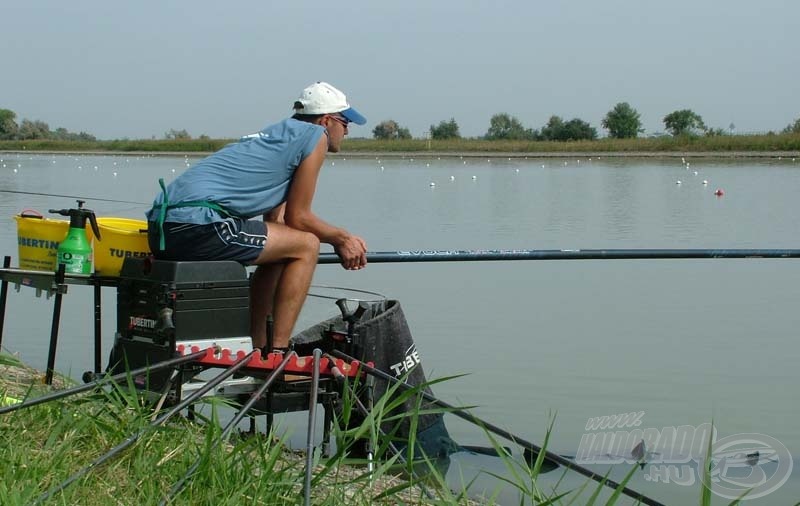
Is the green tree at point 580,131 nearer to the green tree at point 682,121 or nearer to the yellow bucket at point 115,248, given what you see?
the green tree at point 682,121

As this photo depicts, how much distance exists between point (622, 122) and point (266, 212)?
8017cm

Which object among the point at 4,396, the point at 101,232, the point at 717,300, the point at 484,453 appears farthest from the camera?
the point at 717,300

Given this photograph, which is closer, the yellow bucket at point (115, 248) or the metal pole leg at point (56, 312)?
the metal pole leg at point (56, 312)

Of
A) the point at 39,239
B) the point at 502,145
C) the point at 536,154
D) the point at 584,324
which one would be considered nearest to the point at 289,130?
the point at 39,239

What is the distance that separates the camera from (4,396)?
3998mm

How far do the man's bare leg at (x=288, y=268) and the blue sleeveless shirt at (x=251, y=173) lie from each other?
131mm

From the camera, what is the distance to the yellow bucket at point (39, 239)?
14.3ft

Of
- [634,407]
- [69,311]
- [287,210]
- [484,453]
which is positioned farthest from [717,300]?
[287,210]

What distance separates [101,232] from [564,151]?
180 feet

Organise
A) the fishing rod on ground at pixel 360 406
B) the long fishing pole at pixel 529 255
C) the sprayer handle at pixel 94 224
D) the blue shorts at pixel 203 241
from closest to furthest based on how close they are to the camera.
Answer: the fishing rod on ground at pixel 360 406 → the blue shorts at pixel 203 241 → the sprayer handle at pixel 94 224 → the long fishing pole at pixel 529 255

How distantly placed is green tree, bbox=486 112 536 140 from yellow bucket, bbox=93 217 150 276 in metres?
79.8

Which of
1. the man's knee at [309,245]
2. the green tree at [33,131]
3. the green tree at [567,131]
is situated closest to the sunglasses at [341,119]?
the man's knee at [309,245]

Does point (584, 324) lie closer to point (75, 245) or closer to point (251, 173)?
point (251, 173)

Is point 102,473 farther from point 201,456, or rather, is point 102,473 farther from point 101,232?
point 101,232
